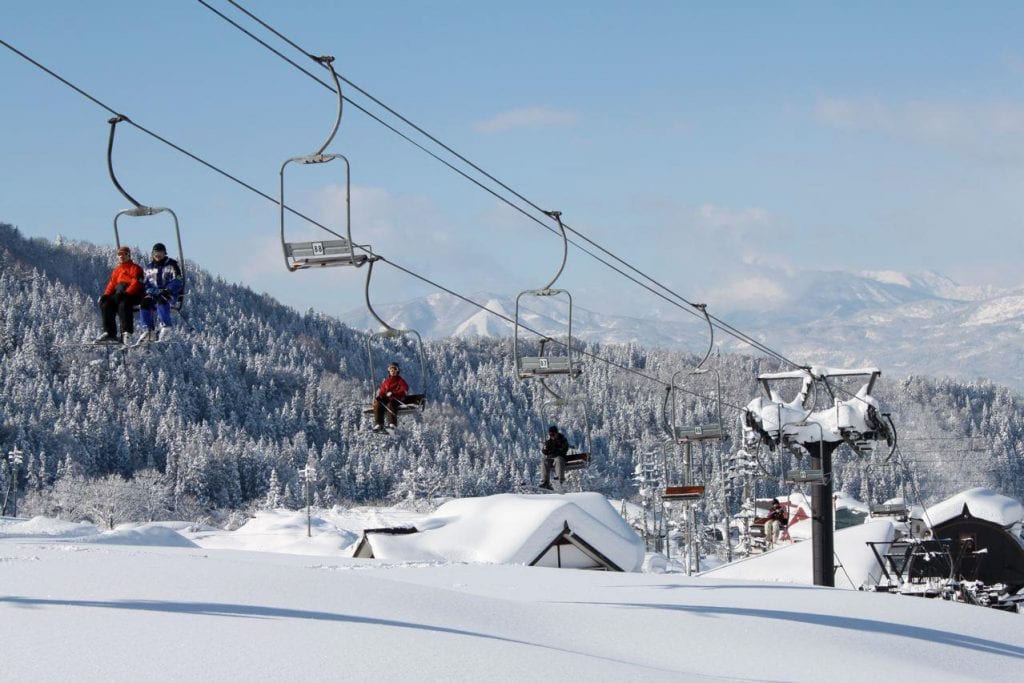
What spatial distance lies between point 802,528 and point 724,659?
4904 cm

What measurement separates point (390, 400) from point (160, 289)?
21.2 ft

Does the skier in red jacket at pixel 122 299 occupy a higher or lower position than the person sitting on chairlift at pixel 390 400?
higher

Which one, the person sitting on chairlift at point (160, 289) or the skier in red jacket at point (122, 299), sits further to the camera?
the person sitting on chairlift at point (160, 289)

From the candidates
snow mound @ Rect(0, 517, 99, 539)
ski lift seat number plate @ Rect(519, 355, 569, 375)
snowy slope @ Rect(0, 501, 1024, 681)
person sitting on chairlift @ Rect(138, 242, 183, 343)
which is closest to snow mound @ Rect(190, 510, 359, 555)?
snow mound @ Rect(0, 517, 99, 539)

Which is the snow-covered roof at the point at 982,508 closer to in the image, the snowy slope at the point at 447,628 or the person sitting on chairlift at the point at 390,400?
the snowy slope at the point at 447,628

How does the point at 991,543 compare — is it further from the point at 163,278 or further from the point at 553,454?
the point at 163,278

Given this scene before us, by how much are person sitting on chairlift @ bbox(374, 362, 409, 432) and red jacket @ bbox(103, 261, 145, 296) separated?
6052mm

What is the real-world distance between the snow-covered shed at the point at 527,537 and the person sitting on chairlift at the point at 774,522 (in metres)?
7.91

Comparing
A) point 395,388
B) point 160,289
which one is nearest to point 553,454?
point 395,388

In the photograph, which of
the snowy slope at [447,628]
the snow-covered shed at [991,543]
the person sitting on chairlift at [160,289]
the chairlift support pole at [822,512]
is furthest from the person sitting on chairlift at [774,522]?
the person sitting on chairlift at [160,289]

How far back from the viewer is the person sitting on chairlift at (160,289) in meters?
15.9

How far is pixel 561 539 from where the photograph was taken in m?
44.3

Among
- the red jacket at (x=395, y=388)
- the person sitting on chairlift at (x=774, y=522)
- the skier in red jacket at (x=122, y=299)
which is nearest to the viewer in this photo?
the skier in red jacket at (x=122, y=299)

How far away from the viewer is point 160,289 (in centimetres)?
1598
